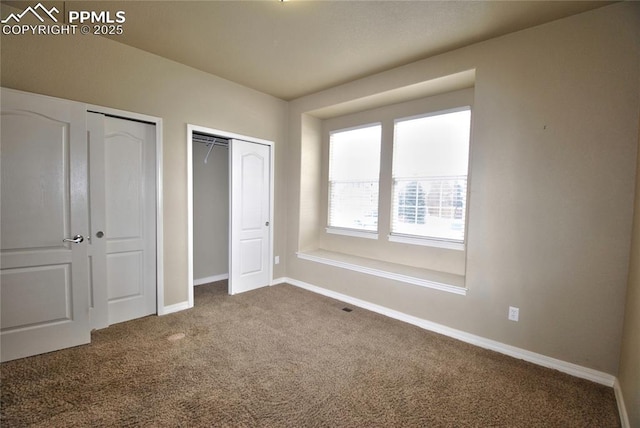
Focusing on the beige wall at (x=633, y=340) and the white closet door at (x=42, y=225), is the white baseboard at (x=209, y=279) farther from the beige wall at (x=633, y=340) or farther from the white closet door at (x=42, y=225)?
the beige wall at (x=633, y=340)

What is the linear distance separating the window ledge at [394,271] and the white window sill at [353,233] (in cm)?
32

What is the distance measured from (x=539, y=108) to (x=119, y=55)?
400 cm

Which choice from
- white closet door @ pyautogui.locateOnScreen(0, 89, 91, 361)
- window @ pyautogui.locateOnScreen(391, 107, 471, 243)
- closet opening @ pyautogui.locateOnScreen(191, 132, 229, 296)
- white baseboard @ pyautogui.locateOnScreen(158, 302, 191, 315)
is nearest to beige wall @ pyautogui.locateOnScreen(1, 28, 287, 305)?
white baseboard @ pyautogui.locateOnScreen(158, 302, 191, 315)

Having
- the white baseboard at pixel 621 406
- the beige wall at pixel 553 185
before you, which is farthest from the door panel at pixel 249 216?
the white baseboard at pixel 621 406

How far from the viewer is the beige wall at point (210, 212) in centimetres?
445

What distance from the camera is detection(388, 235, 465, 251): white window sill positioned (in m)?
3.40

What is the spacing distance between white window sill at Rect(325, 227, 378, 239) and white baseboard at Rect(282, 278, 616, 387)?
912mm

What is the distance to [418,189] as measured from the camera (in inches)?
146

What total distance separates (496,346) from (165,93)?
4.31 m

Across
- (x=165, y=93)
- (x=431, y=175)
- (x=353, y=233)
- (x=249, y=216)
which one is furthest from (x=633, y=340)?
(x=165, y=93)

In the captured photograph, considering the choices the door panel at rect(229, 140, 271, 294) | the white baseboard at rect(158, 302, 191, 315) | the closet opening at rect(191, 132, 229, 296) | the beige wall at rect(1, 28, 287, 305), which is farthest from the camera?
the closet opening at rect(191, 132, 229, 296)

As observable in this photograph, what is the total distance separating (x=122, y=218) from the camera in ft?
10.1

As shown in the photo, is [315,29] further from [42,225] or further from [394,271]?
[42,225]

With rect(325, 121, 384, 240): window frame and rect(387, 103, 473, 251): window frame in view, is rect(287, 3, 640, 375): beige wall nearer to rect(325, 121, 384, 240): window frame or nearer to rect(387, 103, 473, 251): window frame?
rect(387, 103, 473, 251): window frame
